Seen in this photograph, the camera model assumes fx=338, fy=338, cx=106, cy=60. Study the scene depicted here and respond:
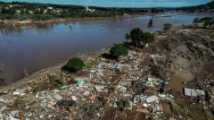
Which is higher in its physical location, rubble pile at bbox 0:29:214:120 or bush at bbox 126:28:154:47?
bush at bbox 126:28:154:47

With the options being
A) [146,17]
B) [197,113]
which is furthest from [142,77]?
[146,17]

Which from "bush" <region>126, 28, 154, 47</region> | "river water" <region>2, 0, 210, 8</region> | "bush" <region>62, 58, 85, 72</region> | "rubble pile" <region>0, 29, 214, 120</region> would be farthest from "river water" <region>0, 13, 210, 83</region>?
"river water" <region>2, 0, 210, 8</region>

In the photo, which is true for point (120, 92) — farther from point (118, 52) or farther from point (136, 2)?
point (136, 2)

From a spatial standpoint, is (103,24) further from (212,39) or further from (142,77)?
(142,77)

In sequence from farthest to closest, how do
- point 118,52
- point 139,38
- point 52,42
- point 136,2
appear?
point 136,2
point 52,42
point 139,38
point 118,52

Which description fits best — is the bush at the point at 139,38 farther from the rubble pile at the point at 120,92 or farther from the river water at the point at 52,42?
the river water at the point at 52,42

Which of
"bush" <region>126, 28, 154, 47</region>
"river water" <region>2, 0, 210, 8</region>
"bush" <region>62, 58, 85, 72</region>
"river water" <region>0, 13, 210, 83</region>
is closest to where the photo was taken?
"bush" <region>62, 58, 85, 72</region>

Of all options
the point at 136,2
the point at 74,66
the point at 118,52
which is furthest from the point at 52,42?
the point at 136,2

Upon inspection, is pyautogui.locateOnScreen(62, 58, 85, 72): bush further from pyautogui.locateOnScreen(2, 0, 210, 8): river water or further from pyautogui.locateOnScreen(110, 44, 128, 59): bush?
pyautogui.locateOnScreen(2, 0, 210, 8): river water
